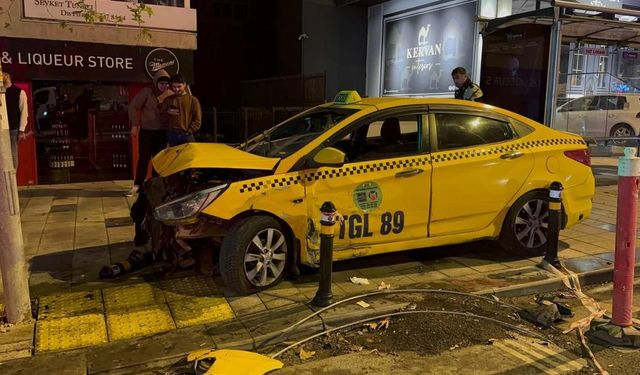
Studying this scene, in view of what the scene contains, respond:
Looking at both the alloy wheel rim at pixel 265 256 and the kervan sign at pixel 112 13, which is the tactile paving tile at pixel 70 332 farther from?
the kervan sign at pixel 112 13

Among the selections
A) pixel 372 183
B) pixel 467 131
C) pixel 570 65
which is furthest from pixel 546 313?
pixel 570 65

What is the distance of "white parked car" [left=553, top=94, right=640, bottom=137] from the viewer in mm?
13422

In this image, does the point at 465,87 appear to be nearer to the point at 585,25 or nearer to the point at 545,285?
the point at 545,285

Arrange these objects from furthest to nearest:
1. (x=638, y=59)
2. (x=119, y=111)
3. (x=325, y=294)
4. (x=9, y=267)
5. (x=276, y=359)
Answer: (x=638, y=59), (x=119, y=111), (x=325, y=294), (x=9, y=267), (x=276, y=359)

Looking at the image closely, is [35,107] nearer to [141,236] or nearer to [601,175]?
[141,236]

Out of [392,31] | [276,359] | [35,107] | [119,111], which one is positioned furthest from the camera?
[392,31]

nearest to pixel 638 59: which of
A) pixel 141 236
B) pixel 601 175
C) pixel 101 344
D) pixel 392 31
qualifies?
pixel 601 175

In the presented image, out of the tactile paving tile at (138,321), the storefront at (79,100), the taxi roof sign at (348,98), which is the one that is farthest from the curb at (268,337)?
the storefront at (79,100)

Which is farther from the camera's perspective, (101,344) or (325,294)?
(325,294)

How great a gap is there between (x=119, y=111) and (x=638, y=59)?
41.6 ft

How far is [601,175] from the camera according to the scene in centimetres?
1258

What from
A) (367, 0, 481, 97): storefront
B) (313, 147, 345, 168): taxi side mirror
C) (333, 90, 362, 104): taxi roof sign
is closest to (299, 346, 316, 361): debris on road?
(313, 147, 345, 168): taxi side mirror

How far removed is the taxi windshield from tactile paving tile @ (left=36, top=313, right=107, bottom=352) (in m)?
2.04

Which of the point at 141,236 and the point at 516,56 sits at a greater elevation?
the point at 516,56
